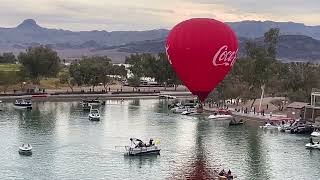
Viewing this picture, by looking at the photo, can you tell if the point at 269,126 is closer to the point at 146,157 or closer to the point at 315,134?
the point at 315,134

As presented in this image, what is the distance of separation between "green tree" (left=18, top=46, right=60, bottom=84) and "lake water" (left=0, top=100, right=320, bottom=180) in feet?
169

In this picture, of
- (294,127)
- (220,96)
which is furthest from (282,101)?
(294,127)

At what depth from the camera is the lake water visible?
61.4m

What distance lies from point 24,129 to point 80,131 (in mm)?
8722

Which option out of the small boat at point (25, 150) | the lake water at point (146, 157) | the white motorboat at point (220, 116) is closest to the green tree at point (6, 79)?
the lake water at point (146, 157)

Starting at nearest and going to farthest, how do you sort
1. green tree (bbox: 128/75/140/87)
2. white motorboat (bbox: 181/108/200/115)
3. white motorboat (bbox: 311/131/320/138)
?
white motorboat (bbox: 311/131/320/138)
white motorboat (bbox: 181/108/200/115)
green tree (bbox: 128/75/140/87)

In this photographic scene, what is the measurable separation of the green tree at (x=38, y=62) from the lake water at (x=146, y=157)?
169ft

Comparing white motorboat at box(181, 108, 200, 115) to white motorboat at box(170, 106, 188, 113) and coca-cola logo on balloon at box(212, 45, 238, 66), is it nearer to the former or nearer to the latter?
white motorboat at box(170, 106, 188, 113)

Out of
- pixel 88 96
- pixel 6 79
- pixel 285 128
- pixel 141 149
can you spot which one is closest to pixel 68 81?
pixel 88 96

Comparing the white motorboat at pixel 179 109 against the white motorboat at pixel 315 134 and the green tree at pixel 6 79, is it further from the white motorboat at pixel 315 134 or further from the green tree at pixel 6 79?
the green tree at pixel 6 79

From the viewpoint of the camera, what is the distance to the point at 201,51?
59656 millimetres

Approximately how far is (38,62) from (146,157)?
98508mm

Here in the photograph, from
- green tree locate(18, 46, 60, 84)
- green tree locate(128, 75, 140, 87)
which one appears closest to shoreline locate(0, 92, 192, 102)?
green tree locate(128, 75, 140, 87)

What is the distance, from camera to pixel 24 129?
90375 millimetres
